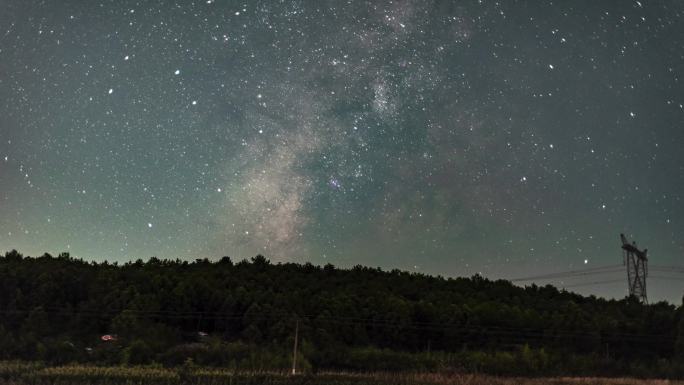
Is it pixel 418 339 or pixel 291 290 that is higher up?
pixel 291 290

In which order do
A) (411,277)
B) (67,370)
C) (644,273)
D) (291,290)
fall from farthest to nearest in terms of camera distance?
(411,277) → (644,273) → (291,290) → (67,370)

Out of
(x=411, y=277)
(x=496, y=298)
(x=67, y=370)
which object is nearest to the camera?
(x=67, y=370)

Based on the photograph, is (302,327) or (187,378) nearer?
(187,378)

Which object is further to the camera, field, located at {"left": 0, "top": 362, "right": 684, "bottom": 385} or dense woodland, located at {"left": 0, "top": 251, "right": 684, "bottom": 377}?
dense woodland, located at {"left": 0, "top": 251, "right": 684, "bottom": 377}

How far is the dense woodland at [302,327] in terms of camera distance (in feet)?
159

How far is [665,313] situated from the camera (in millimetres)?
66250

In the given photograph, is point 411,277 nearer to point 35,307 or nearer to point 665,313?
point 665,313

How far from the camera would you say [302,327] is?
184 feet

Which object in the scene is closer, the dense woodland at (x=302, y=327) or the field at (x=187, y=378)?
the field at (x=187, y=378)

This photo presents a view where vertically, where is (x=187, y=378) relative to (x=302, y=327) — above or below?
below

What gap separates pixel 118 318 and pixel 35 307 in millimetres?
9465

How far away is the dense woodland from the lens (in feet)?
159

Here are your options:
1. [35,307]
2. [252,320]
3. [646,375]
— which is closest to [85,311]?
[35,307]

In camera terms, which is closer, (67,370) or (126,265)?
(67,370)
